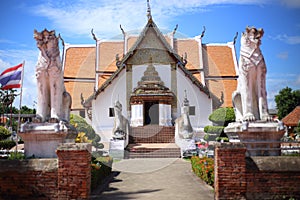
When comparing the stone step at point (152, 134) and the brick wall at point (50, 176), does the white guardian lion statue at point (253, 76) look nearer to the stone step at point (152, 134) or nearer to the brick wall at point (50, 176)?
the brick wall at point (50, 176)

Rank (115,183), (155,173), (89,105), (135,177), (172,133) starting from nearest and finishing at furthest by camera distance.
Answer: (115,183)
(135,177)
(155,173)
(172,133)
(89,105)

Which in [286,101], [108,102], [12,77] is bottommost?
[12,77]

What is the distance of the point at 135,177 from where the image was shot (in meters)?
9.63

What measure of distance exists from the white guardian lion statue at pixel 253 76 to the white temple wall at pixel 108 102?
1669 centimetres

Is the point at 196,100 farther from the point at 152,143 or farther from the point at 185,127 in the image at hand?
the point at 185,127

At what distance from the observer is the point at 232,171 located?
564cm

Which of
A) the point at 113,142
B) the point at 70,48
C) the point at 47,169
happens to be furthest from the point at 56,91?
the point at 70,48

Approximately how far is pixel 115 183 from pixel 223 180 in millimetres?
3843

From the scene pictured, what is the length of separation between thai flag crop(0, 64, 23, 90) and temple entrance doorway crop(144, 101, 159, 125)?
10.9 meters

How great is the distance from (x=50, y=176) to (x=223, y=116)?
16440 millimetres

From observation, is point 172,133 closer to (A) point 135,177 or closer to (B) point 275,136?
(A) point 135,177

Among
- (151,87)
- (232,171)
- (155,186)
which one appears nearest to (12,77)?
(155,186)

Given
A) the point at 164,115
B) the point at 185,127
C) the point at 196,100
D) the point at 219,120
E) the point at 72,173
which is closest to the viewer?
the point at 72,173

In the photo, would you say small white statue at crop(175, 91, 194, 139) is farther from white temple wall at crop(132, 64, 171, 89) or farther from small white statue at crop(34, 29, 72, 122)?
small white statue at crop(34, 29, 72, 122)
